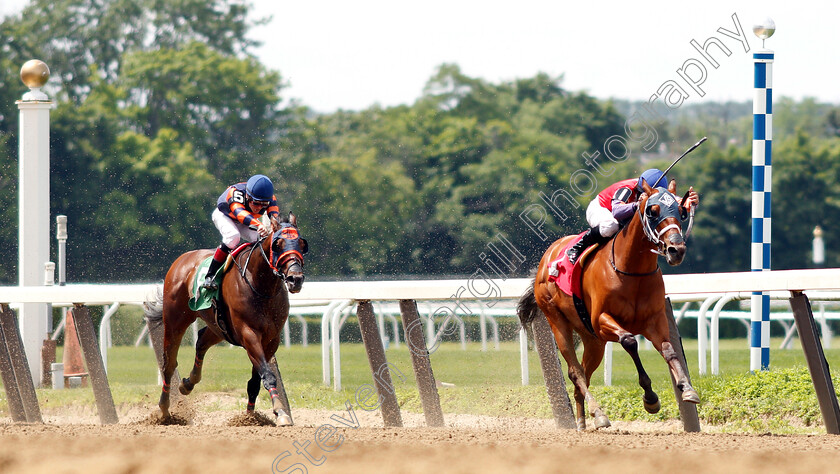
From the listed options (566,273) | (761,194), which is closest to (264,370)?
A: (566,273)

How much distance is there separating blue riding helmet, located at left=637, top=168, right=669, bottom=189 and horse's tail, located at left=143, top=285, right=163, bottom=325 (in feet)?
11.6

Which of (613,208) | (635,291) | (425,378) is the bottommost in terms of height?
(425,378)

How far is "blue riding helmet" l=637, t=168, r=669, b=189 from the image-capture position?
18.6 ft

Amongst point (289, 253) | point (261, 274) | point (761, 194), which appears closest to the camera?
point (289, 253)

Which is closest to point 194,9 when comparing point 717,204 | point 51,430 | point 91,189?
point 91,189

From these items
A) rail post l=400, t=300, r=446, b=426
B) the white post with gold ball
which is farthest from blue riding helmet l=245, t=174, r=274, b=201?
the white post with gold ball

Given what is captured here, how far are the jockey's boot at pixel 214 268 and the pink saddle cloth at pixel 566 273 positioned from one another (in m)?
2.00

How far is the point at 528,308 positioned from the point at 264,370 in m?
1.67

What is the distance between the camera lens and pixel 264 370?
622cm

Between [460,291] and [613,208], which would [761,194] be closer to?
[613,208]

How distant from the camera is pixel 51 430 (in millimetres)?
6133

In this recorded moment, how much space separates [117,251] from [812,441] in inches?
1046

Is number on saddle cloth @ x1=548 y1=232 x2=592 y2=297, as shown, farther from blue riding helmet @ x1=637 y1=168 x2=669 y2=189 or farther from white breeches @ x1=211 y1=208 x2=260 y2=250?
white breeches @ x1=211 y1=208 x2=260 y2=250

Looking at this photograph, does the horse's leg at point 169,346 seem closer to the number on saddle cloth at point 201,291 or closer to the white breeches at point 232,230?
the number on saddle cloth at point 201,291
